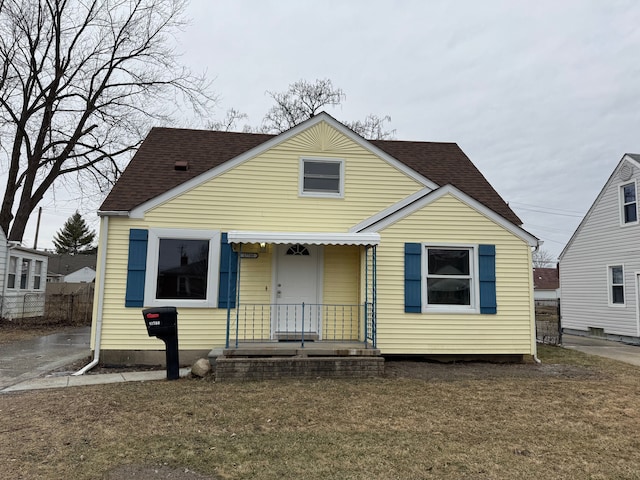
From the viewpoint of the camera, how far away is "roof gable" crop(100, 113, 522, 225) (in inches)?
348

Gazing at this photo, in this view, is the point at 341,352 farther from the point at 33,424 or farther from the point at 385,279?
the point at 33,424

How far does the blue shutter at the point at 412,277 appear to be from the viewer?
8.52m

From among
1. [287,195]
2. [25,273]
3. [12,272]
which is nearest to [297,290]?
[287,195]

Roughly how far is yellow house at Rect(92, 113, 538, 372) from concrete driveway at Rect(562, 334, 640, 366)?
3.23m

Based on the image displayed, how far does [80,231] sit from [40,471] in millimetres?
57740

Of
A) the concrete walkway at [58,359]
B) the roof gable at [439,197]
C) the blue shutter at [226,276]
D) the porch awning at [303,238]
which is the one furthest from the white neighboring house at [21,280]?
the roof gable at [439,197]

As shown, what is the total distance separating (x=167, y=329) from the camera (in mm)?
7203

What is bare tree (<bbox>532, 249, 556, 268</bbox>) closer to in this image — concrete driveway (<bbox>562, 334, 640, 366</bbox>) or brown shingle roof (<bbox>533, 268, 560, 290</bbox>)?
brown shingle roof (<bbox>533, 268, 560, 290</bbox>)

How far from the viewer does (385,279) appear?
8.57 meters

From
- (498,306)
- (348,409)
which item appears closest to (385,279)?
(498,306)

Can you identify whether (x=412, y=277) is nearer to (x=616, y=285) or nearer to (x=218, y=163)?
(x=218, y=163)

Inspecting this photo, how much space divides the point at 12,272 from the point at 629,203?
22017 millimetres

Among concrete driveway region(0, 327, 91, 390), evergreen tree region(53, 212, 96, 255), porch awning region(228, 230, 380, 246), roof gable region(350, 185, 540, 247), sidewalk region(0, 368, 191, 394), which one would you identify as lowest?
concrete driveway region(0, 327, 91, 390)

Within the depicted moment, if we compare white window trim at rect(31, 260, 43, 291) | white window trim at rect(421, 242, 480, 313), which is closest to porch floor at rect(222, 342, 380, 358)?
white window trim at rect(421, 242, 480, 313)
